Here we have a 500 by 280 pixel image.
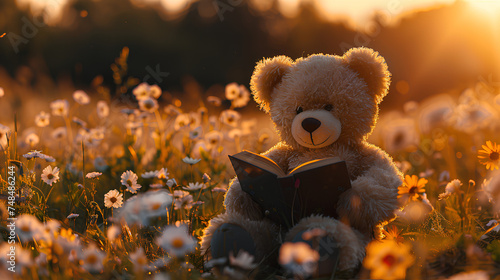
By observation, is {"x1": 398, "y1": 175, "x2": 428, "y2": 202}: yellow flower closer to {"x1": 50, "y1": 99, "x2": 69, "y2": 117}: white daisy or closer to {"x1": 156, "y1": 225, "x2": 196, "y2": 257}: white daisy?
{"x1": 156, "y1": 225, "x2": 196, "y2": 257}: white daisy

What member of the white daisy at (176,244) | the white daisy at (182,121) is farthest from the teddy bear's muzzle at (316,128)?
the white daisy at (182,121)

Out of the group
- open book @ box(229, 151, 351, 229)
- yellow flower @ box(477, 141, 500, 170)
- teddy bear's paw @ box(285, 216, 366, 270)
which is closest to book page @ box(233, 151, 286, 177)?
open book @ box(229, 151, 351, 229)

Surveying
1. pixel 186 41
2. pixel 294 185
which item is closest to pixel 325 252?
pixel 294 185

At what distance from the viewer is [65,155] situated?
2.80m

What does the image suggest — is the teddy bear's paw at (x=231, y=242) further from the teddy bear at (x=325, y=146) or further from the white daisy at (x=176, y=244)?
the white daisy at (x=176, y=244)

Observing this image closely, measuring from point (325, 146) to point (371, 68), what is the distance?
0.34 m

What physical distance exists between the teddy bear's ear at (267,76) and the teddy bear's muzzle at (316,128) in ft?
0.79

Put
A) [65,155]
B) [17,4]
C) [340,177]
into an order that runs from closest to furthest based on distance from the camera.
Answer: [340,177] < [65,155] < [17,4]

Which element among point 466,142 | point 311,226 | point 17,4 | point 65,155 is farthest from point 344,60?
point 17,4

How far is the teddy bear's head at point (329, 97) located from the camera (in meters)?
1.43

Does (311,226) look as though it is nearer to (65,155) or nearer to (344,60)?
(344,60)

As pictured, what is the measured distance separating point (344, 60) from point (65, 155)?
2.09 meters

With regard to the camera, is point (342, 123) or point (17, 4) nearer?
point (342, 123)

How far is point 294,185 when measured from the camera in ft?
3.90
